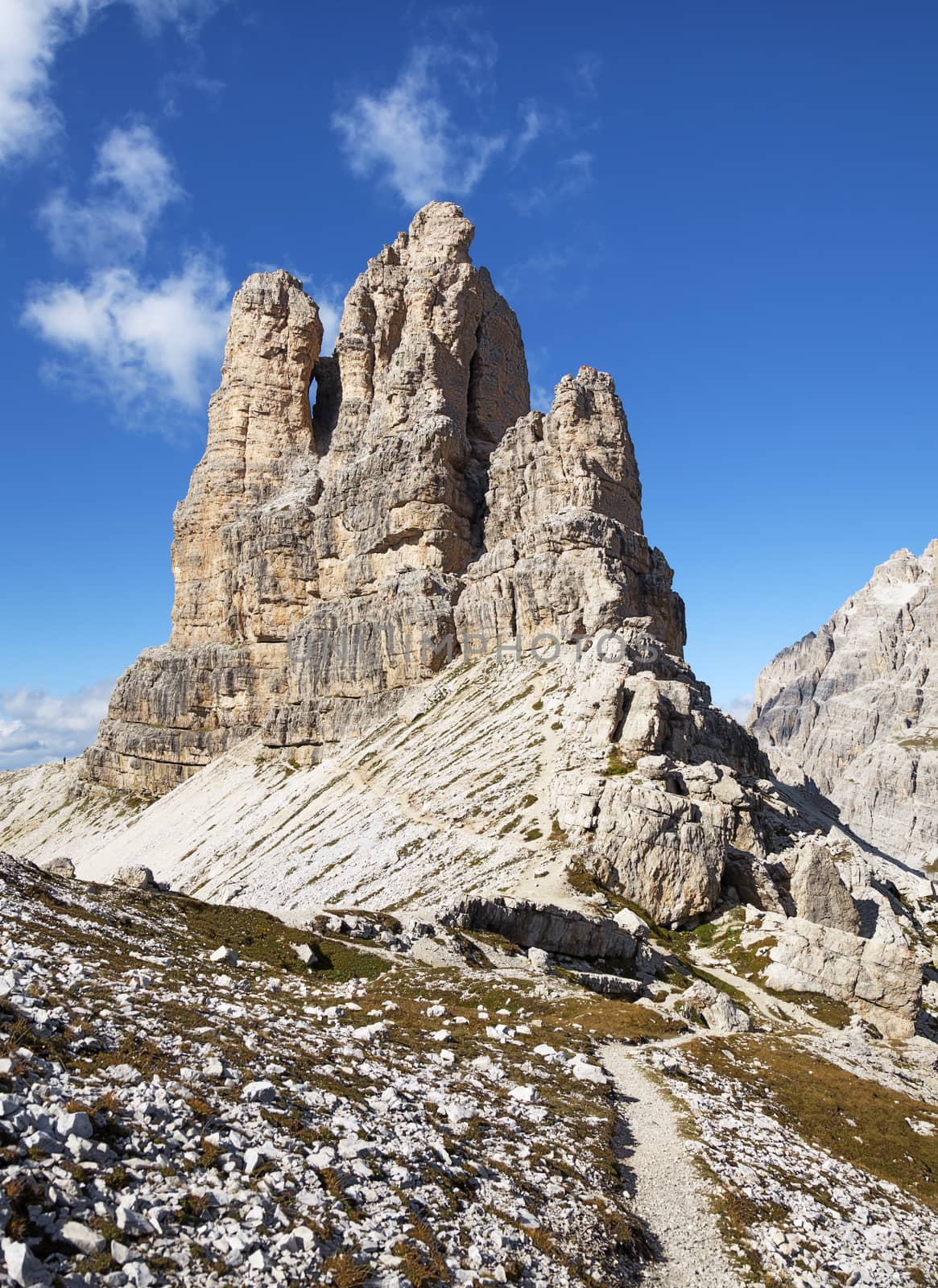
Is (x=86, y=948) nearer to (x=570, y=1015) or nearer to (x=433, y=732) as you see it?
(x=570, y=1015)

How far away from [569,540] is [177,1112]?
100 metres

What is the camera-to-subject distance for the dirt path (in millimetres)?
15906

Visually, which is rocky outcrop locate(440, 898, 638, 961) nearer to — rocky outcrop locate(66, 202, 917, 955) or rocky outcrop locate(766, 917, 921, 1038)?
rocky outcrop locate(766, 917, 921, 1038)

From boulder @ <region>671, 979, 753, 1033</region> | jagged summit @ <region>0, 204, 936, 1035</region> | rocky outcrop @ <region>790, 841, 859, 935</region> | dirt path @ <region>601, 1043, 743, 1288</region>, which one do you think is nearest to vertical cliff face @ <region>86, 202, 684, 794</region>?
jagged summit @ <region>0, 204, 936, 1035</region>

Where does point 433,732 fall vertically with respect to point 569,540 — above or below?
below

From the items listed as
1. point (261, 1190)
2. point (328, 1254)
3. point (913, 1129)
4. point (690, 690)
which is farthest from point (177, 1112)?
point (690, 690)

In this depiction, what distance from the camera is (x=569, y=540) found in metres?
111

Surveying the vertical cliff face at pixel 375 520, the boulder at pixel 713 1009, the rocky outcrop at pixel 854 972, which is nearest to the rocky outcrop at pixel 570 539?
the vertical cliff face at pixel 375 520

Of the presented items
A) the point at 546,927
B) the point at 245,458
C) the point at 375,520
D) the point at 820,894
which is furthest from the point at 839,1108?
the point at 245,458

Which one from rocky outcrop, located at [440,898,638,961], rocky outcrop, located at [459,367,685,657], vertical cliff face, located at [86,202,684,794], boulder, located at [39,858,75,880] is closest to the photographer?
rocky outcrop, located at [440,898,638,961]

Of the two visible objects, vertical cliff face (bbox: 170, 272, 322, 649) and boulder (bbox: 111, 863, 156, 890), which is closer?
boulder (bbox: 111, 863, 156, 890)

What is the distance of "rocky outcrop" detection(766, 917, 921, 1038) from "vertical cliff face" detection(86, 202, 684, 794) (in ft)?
192

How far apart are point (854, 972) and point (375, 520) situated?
354 ft

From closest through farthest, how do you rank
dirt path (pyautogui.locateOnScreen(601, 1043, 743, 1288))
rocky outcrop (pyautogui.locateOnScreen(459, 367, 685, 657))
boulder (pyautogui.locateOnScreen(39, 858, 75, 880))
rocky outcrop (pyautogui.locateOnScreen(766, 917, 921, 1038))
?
dirt path (pyautogui.locateOnScreen(601, 1043, 743, 1288))
rocky outcrop (pyautogui.locateOnScreen(766, 917, 921, 1038))
boulder (pyautogui.locateOnScreen(39, 858, 75, 880))
rocky outcrop (pyautogui.locateOnScreen(459, 367, 685, 657))
